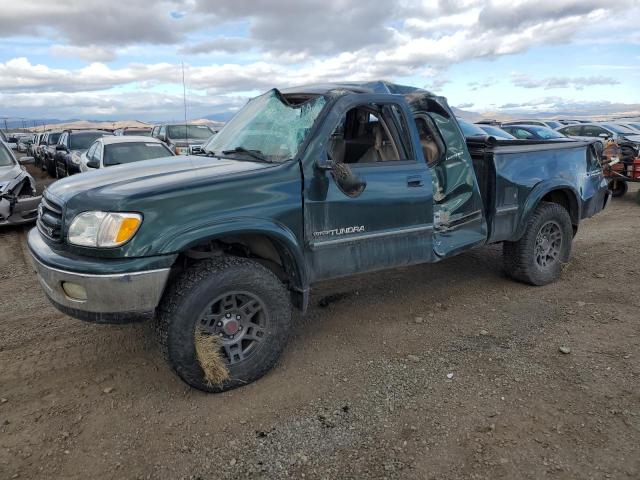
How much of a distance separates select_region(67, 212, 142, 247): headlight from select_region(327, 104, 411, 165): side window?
4.99 feet

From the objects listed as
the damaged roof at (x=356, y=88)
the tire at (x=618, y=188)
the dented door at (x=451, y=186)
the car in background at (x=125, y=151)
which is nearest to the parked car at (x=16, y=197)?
the car in background at (x=125, y=151)

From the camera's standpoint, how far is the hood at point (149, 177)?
308cm

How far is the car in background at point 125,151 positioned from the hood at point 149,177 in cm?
589

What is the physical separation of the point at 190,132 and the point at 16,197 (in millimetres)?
7793

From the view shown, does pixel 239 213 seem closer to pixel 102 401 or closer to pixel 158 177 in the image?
pixel 158 177

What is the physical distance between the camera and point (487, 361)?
376 cm

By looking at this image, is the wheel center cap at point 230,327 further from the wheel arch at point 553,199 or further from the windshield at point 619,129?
the windshield at point 619,129

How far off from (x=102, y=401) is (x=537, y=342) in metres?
3.26

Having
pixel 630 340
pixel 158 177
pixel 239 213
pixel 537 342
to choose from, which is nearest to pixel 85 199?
pixel 158 177

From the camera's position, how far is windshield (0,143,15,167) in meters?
8.99

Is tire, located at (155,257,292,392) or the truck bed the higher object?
the truck bed

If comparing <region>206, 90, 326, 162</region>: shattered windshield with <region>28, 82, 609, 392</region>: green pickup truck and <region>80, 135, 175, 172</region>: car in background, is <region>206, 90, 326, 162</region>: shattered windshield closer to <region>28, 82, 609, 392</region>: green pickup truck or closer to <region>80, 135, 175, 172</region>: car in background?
<region>28, 82, 609, 392</region>: green pickup truck

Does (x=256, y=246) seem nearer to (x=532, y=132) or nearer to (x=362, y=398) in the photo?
(x=362, y=398)

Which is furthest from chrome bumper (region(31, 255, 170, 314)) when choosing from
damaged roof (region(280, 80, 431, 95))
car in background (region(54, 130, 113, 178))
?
car in background (region(54, 130, 113, 178))
